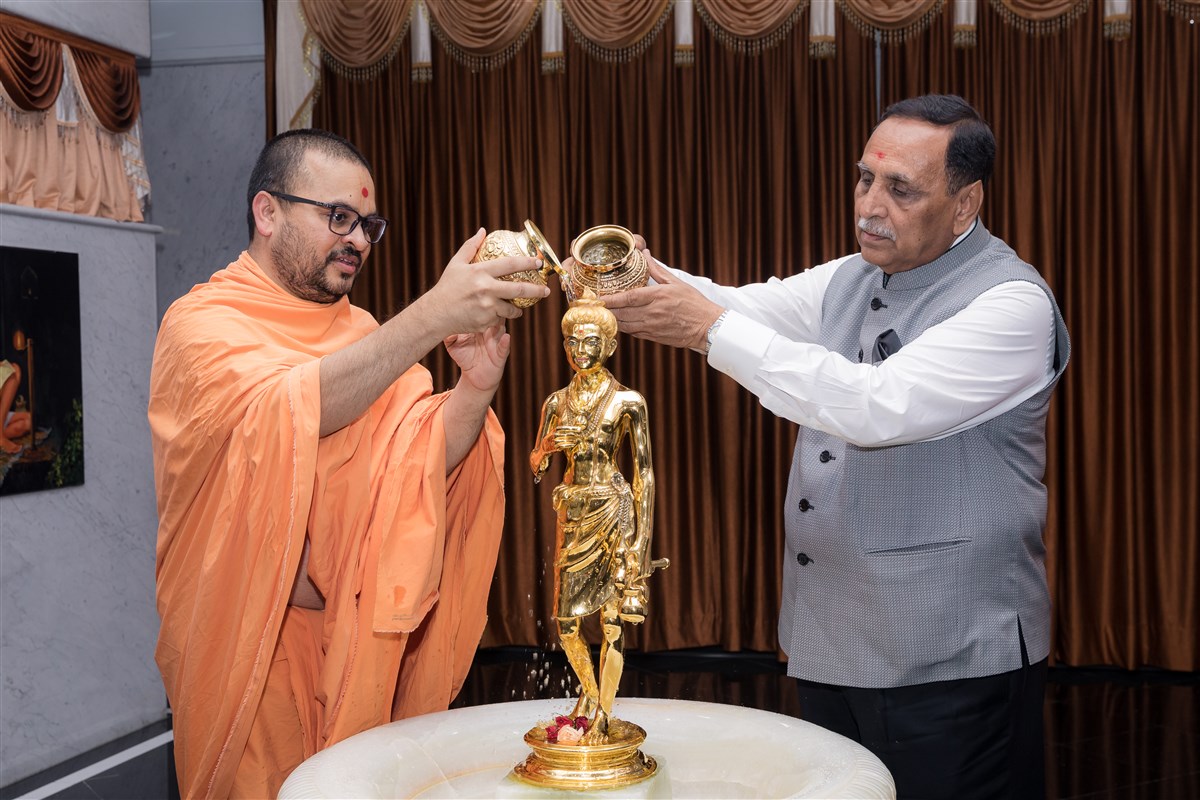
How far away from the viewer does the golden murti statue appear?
1.52m

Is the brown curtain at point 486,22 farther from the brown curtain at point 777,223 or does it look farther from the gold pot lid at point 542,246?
the gold pot lid at point 542,246

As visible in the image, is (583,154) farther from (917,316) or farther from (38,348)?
(917,316)

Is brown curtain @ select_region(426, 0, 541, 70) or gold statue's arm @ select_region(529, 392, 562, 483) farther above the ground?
brown curtain @ select_region(426, 0, 541, 70)

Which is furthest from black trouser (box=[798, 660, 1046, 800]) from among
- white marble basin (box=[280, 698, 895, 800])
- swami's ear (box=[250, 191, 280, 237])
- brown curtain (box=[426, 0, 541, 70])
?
brown curtain (box=[426, 0, 541, 70])

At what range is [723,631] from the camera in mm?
5684

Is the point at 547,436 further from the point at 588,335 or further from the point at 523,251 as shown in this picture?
the point at 523,251

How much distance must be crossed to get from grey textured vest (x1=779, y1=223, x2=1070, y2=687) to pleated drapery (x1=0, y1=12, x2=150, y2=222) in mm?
3485

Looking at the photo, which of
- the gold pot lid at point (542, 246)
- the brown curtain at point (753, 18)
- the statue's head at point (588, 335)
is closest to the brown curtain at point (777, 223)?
the brown curtain at point (753, 18)

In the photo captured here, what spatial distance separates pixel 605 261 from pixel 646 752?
701 mm

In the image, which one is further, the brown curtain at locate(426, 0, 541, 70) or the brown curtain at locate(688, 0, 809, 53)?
the brown curtain at locate(426, 0, 541, 70)

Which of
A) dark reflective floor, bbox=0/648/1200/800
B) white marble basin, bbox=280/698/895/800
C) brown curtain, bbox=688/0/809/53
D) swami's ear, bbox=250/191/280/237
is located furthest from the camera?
brown curtain, bbox=688/0/809/53

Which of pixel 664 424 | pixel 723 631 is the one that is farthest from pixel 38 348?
pixel 723 631

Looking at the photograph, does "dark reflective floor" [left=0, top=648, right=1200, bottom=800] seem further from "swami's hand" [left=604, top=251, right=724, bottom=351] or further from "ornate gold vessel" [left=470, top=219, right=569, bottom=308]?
"ornate gold vessel" [left=470, top=219, right=569, bottom=308]

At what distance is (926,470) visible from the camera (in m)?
2.18
